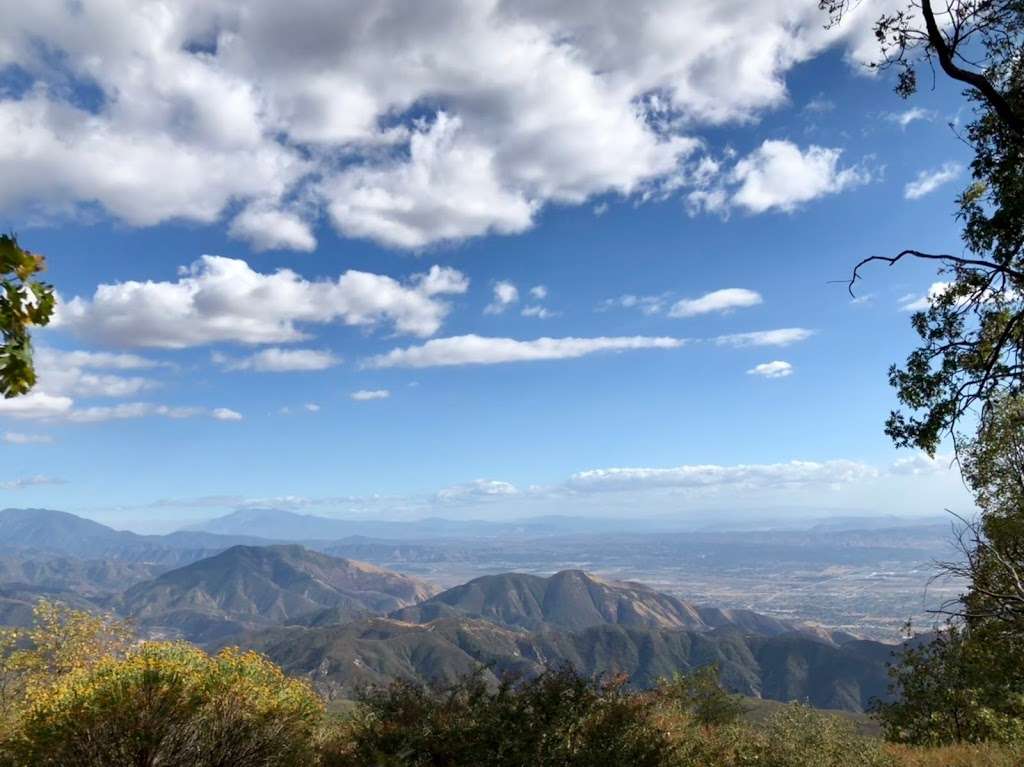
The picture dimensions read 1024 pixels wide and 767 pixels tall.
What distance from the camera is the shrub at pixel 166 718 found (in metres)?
14.2

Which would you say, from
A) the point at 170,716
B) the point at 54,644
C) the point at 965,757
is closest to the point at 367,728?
the point at 170,716

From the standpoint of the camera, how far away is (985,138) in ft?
49.3

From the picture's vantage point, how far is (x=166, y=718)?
1503 cm

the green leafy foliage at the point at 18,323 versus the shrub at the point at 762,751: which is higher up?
the green leafy foliage at the point at 18,323

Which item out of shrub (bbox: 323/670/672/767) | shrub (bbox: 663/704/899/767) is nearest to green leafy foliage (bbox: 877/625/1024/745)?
shrub (bbox: 663/704/899/767)

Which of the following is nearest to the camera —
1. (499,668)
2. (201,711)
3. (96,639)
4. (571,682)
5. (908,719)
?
(201,711)

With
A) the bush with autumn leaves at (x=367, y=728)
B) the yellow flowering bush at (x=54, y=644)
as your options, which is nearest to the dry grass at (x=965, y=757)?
the bush with autumn leaves at (x=367, y=728)

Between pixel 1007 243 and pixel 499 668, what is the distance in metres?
17.4

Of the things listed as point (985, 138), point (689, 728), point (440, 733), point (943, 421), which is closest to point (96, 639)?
point (440, 733)

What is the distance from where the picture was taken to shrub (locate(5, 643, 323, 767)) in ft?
46.7

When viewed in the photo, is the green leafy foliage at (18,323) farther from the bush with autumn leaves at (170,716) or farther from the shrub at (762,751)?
the shrub at (762,751)

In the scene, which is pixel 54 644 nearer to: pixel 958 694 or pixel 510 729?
pixel 510 729

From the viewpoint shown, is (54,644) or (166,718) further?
(54,644)

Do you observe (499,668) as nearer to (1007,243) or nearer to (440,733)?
(440,733)
